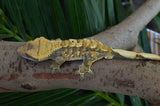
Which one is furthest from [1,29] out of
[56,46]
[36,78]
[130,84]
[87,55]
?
[130,84]

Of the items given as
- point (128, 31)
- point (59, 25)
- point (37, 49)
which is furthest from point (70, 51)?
point (128, 31)

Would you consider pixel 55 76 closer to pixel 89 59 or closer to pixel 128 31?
pixel 89 59

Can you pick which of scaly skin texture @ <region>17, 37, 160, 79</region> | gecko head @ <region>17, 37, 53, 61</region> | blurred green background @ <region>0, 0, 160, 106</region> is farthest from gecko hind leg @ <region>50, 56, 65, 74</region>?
blurred green background @ <region>0, 0, 160, 106</region>

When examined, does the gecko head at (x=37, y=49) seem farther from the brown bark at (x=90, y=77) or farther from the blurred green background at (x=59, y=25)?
the blurred green background at (x=59, y=25)

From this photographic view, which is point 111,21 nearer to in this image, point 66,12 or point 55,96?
point 66,12

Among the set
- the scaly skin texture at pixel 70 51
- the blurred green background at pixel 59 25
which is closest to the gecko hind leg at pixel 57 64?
the scaly skin texture at pixel 70 51

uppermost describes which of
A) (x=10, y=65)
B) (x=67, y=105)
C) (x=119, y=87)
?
(x=10, y=65)
